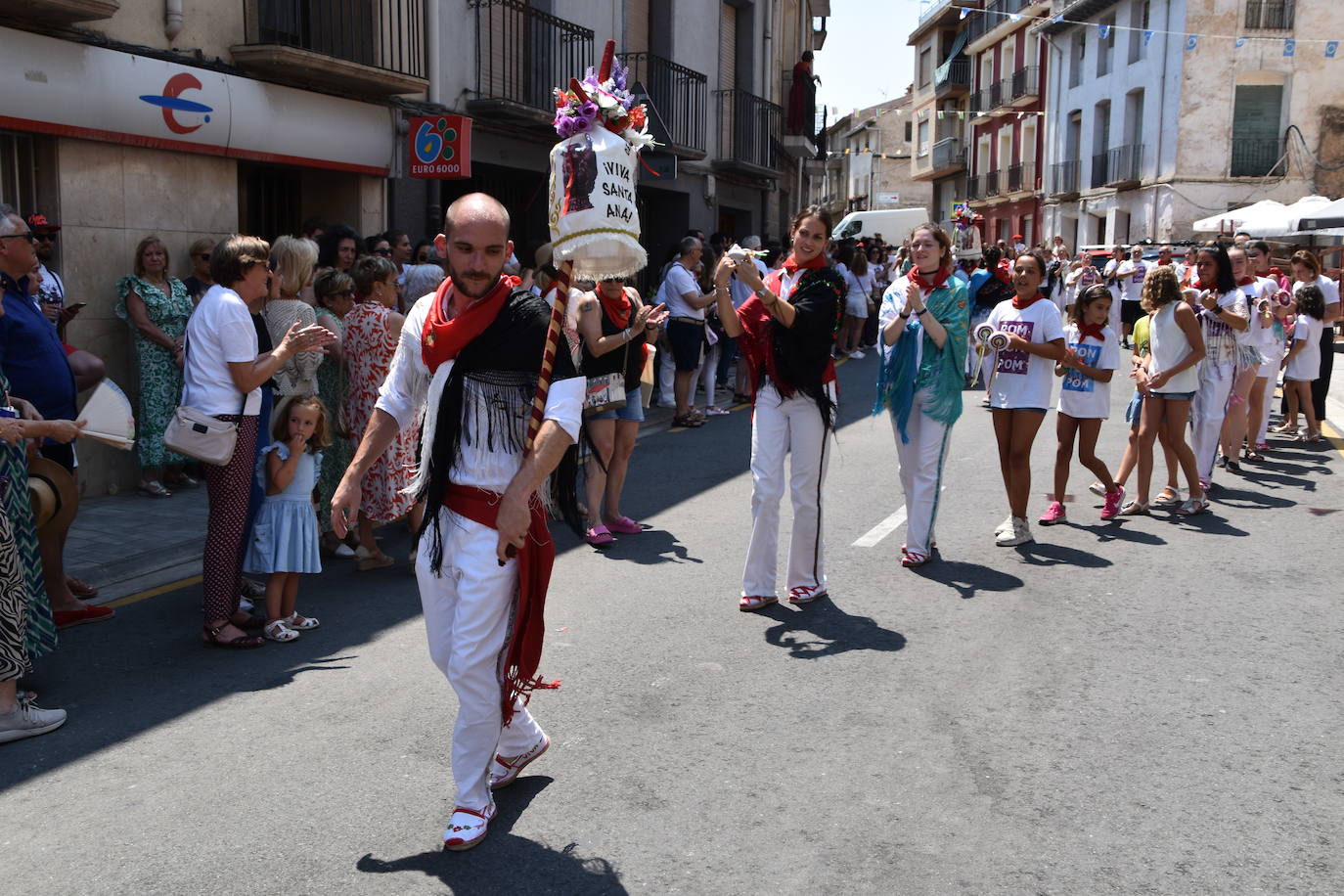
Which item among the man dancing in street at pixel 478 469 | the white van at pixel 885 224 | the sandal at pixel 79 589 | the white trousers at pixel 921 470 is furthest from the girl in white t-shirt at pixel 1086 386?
the white van at pixel 885 224

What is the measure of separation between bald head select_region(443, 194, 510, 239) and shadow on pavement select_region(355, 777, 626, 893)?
6.01ft

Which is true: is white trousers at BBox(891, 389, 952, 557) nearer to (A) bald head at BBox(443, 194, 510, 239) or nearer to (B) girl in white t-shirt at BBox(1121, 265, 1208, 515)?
(B) girl in white t-shirt at BBox(1121, 265, 1208, 515)

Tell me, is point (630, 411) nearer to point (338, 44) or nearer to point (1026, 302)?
point (1026, 302)

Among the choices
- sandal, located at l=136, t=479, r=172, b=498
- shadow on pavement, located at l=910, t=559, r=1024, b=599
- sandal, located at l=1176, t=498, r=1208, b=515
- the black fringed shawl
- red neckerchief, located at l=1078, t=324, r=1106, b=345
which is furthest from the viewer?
sandal, located at l=136, t=479, r=172, b=498

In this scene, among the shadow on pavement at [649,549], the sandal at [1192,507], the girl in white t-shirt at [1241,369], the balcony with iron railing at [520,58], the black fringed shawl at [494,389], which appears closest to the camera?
the black fringed shawl at [494,389]

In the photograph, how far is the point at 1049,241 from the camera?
41.2 metres

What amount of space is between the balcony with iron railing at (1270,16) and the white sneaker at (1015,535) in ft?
98.0

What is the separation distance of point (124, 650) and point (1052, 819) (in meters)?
4.08

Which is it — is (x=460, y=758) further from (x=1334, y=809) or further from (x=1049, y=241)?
(x=1049, y=241)

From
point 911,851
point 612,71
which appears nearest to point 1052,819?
point 911,851

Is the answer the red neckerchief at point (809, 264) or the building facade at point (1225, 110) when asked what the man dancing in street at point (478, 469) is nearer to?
the red neckerchief at point (809, 264)

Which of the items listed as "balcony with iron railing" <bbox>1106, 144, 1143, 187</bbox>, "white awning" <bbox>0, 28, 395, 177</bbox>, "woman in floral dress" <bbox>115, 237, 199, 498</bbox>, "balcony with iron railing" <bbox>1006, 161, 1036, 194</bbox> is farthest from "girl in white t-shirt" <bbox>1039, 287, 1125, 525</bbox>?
"balcony with iron railing" <bbox>1006, 161, 1036, 194</bbox>

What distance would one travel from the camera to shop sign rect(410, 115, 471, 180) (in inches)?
497

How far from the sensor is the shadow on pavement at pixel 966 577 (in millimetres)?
6660
